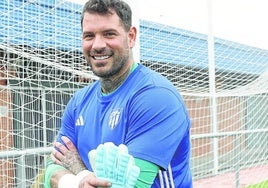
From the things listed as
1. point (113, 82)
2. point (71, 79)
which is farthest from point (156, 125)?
point (71, 79)

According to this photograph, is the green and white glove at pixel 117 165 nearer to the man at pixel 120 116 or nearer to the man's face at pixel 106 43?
the man at pixel 120 116

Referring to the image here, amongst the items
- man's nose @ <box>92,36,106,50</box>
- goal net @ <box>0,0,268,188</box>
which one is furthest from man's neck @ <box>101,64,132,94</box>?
goal net @ <box>0,0,268,188</box>

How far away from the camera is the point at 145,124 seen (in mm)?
1529

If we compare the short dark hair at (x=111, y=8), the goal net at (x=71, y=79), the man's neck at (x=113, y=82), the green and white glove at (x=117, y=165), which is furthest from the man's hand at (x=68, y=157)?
the goal net at (x=71, y=79)

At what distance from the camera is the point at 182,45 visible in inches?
263

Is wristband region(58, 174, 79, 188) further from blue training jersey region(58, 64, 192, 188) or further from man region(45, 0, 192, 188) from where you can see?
blue training jersey region(58, 64, 192, 188)

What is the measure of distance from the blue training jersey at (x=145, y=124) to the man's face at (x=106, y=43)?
0.27 ft

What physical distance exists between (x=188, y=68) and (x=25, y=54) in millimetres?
2913

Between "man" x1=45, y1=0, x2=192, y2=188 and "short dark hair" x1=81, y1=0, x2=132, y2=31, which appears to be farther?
"short dark hair" x1=81, y1=0, x2=132, y2=31

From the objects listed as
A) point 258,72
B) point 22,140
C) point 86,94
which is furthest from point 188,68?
point 86,94

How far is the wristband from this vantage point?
5.47 ft

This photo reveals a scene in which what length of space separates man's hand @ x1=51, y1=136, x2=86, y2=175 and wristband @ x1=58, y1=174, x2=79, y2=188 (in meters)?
0.06

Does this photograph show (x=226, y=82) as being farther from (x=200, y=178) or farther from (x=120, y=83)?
(x=120, y=83)

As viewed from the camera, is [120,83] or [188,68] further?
[188,68]
